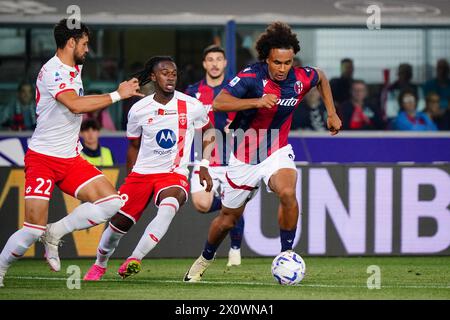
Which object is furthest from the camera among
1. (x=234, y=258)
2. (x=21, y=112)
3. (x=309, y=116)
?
(x=309, y=116)

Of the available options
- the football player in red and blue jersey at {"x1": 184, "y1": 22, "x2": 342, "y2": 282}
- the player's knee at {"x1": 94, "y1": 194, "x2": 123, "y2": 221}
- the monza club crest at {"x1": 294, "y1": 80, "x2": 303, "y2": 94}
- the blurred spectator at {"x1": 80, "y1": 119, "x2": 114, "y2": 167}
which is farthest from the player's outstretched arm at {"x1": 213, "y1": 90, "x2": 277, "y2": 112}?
the blurred spectator at {"x1": 80, "y1": 119, "x2": 114, "y2": 167}

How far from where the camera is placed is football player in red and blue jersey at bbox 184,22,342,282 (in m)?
10.8

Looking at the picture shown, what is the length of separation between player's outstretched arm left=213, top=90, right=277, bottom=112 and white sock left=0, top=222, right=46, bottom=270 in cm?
186

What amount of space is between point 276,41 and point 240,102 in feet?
2.31

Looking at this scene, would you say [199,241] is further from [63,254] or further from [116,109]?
[116,109]

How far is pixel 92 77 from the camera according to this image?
55.7ft

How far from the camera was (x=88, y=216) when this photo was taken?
34.3 feet

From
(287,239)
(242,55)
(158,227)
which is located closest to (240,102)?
(287,239)

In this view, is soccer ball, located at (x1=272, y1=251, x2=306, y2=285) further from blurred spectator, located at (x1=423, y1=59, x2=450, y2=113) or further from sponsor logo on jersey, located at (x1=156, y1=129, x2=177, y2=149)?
blurred spectator, located at (x1=423, y1=59, x2=450, y2=113)

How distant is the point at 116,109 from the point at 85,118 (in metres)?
0.92

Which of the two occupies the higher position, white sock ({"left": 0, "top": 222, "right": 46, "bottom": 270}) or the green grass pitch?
white sock ({"left": 0, "top": 222, "right": 46, "bottom": 270})

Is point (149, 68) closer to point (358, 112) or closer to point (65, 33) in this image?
point (65, 33)

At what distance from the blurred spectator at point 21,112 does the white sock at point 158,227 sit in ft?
20.4

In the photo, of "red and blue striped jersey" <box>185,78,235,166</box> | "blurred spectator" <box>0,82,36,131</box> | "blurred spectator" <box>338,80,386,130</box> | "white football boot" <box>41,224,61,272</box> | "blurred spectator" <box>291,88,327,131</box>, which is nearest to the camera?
"white football boot" <box>41,224,61,272</box>
